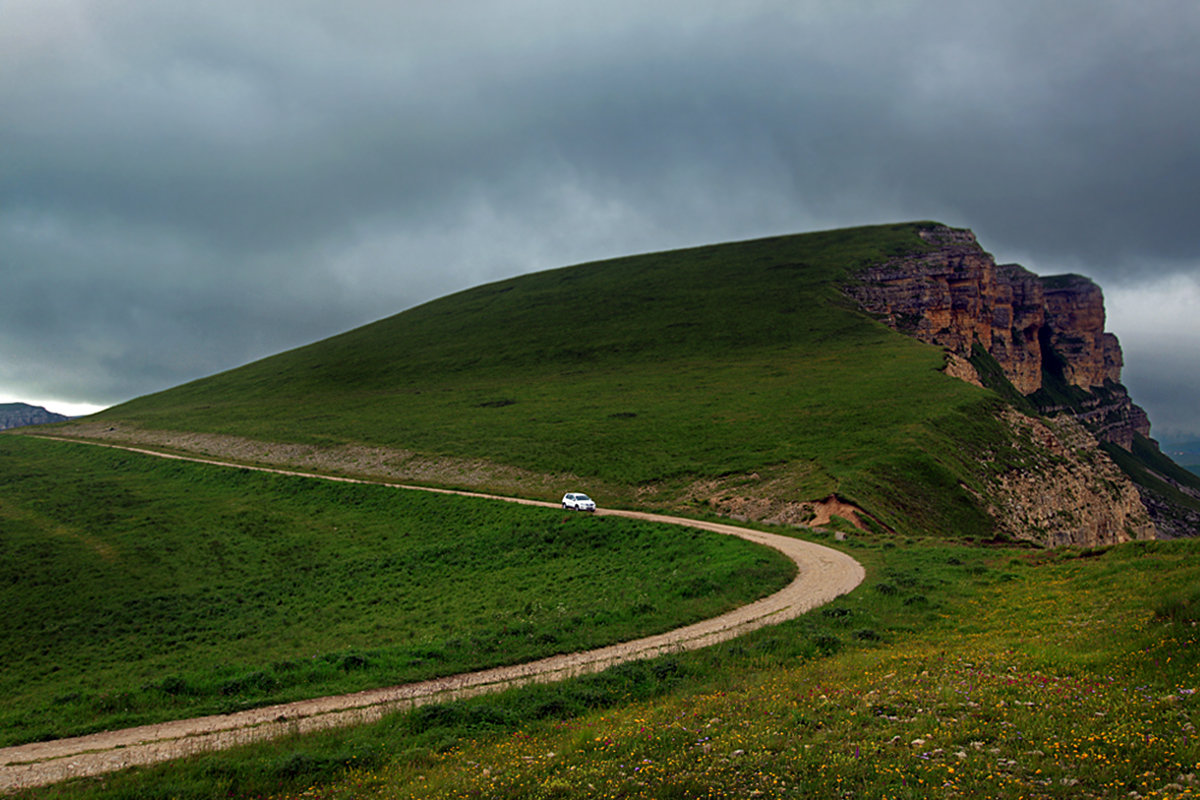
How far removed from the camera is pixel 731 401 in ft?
269

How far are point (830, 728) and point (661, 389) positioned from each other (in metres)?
84.1

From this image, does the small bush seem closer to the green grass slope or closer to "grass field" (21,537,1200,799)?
"grass field" (21,537,1200,799)

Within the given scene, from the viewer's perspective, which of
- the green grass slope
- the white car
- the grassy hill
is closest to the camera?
the grassy hill

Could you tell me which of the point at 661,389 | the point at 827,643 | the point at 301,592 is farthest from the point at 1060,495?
the point at 301,592

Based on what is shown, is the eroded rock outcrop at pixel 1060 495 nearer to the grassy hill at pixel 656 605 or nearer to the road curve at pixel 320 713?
the grassy hill at pixel 656 605

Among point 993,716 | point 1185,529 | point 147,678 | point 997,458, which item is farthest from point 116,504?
point 1185,529

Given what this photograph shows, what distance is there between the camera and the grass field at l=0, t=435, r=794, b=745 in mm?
19328

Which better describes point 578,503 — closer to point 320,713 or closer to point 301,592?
point 301,592

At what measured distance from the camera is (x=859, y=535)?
39500 millimetres

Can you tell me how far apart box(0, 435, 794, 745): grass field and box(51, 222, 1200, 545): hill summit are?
13.6 metres

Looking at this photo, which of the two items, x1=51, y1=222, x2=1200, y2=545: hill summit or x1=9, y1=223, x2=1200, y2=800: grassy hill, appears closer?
x1=9, y1=223, x2=1200, y2=800: grassy hill

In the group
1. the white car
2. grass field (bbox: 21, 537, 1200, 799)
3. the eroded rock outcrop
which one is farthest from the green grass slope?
grass field (bbox: 21, 537, 1200, 799)

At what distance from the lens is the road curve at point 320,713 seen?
530 inches

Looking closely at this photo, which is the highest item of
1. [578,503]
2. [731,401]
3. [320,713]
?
[731,401]
